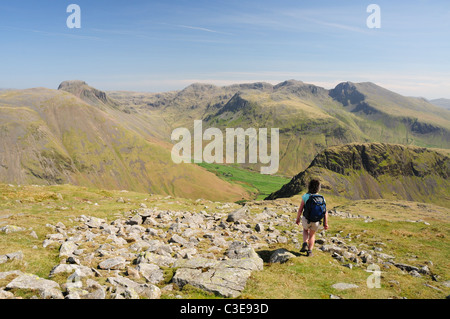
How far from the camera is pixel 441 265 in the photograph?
15.2 metres

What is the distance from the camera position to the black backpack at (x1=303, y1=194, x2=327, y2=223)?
14.1 meters

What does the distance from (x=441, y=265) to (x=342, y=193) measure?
198 meters

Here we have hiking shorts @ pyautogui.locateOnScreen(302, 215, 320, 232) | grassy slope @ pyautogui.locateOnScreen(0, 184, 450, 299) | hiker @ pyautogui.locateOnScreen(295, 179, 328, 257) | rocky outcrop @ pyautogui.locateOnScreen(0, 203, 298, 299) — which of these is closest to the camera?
rocky outcrop @ pyautogui.locateOnScreen(0, 203, 298, 299)

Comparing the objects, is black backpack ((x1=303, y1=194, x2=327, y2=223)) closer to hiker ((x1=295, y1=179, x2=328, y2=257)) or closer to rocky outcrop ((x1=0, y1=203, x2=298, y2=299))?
hiker ((x1=295, y1=179, x2=328, y2=257))

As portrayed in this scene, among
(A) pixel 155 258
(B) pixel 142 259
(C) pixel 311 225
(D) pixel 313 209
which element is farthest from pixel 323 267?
(B) pixel 142 259

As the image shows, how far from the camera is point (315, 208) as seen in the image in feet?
46.4

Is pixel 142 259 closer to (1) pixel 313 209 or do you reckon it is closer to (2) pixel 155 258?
(2) pixel 155 258

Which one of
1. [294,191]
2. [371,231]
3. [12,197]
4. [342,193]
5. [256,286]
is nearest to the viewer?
[256,286]

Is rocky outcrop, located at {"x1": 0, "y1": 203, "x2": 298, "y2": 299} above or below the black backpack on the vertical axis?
below

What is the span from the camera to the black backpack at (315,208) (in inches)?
555

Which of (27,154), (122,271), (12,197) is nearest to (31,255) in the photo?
(122,271)

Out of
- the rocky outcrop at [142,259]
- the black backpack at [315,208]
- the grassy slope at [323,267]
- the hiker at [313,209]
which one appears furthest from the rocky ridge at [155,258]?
the black backpack at [315,208]

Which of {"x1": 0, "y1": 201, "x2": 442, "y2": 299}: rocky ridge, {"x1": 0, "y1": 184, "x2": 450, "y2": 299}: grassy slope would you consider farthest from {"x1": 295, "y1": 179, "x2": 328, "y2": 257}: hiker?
{"x1": 0, "y1": 201, "x2": 442, "y2": 299}: rocky ridge
